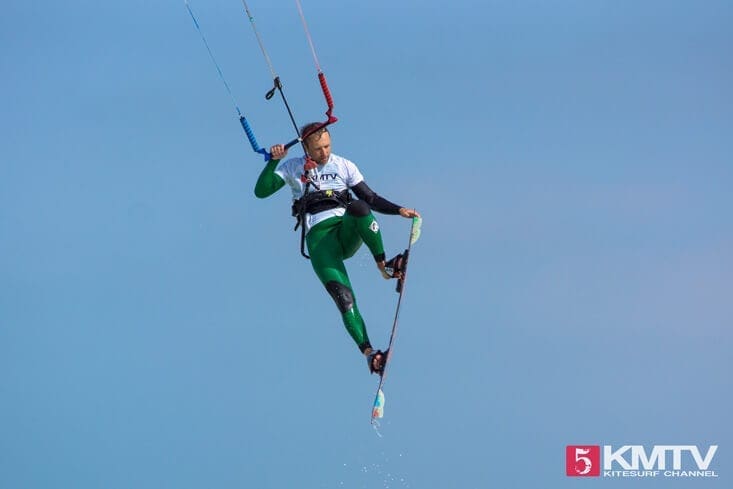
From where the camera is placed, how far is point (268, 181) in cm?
1672

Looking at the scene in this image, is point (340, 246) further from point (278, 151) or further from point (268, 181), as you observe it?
point (278, 151)

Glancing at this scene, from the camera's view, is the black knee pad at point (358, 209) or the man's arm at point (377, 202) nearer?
the black knee pad at point (358, 209)

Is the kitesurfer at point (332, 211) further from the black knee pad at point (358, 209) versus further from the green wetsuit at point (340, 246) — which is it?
the black knee pad at point (358, 209)

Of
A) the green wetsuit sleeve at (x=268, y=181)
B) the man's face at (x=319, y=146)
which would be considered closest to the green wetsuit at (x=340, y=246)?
the green wetsuit sleeve at (x=268, y=181)

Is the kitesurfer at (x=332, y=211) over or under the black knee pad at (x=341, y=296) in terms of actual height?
over

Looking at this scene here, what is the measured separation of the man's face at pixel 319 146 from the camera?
55.3 ft

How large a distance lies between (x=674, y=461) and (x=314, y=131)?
11.8 m

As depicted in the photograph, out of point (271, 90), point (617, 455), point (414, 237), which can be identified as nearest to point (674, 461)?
point (617, 455)

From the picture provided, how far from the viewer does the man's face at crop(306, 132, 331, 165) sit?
16859 millimetres

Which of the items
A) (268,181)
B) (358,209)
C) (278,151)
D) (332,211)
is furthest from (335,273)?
(278,151)

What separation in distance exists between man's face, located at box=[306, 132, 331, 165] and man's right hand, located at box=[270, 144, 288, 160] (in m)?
0.45

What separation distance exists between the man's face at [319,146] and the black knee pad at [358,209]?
764 millimetres

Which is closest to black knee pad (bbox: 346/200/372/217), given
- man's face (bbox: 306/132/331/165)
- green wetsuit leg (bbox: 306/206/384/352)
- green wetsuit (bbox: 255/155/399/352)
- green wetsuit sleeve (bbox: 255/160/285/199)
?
green wetsuit (bbox: 255/155/399/352)

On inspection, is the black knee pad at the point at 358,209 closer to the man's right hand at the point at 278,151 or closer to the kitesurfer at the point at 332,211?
the kitesurfer at the point at 332,211
